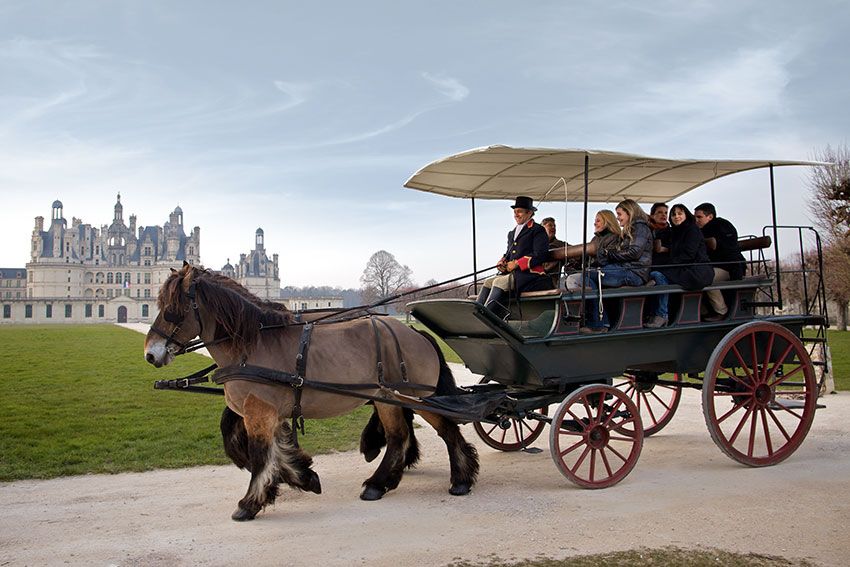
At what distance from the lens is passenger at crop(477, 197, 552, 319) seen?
743 centimetres

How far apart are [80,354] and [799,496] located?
27.1 m

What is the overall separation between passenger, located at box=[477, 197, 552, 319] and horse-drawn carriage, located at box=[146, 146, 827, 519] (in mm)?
184

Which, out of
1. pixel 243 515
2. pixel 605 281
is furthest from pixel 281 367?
pixel 605 281

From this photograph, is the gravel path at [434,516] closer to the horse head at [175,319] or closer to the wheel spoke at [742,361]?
the wheel spoke at [742,361]

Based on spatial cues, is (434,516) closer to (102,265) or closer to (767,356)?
(767,356)

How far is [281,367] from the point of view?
253 inches

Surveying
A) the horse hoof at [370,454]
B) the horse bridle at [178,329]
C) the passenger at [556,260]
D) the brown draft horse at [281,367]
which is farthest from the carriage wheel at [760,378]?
the horse bridle at [178,329]

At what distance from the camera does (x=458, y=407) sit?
6.83 m

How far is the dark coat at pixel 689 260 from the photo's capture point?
761cm

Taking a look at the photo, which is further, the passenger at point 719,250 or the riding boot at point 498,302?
the passenger at point 719,250

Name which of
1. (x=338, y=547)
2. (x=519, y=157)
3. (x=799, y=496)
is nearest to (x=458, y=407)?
(x=338, y=547)

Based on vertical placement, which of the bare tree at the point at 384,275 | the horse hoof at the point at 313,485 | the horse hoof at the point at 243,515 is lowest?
the horse hoof at the point at 243,515

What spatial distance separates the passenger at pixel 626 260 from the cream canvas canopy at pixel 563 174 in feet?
1.97

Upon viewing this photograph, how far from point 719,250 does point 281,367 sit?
4.98 m
